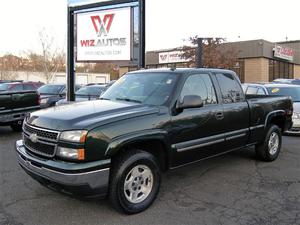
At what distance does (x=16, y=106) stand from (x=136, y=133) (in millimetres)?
7430

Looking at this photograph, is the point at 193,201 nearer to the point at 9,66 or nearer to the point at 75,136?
the point at 75,136

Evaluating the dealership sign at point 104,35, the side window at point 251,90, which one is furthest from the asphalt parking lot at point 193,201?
the dealership sign at point 104,35

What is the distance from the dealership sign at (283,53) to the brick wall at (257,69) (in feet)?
5.30

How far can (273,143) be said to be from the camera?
25.3 ft

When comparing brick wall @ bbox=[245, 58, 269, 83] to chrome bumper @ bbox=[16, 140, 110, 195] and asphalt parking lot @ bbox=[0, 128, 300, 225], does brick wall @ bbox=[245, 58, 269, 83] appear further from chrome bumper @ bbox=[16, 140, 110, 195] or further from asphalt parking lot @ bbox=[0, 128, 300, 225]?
chrome bumper @ bbox=[16, 140, 110, 195]

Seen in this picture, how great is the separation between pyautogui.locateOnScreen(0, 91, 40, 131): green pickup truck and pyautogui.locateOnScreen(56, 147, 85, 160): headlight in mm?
7034

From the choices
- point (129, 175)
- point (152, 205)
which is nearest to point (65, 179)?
point (129, 175)

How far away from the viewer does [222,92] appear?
628 cm

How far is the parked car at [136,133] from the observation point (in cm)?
426

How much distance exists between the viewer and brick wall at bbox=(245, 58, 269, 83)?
33.2 meters

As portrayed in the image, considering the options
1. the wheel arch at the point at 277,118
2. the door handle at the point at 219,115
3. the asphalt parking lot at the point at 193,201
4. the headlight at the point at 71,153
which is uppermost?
the door handle at the point at 219,115

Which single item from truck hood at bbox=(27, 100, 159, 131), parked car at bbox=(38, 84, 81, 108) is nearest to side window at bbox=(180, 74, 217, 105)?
truck hood at bbox=(27, 100, 159, 131)

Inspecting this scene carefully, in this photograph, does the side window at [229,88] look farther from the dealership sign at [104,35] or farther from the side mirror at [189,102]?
the dealership sign at [104,35]

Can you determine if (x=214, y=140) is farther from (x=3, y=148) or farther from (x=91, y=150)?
(x=3, y=148)
